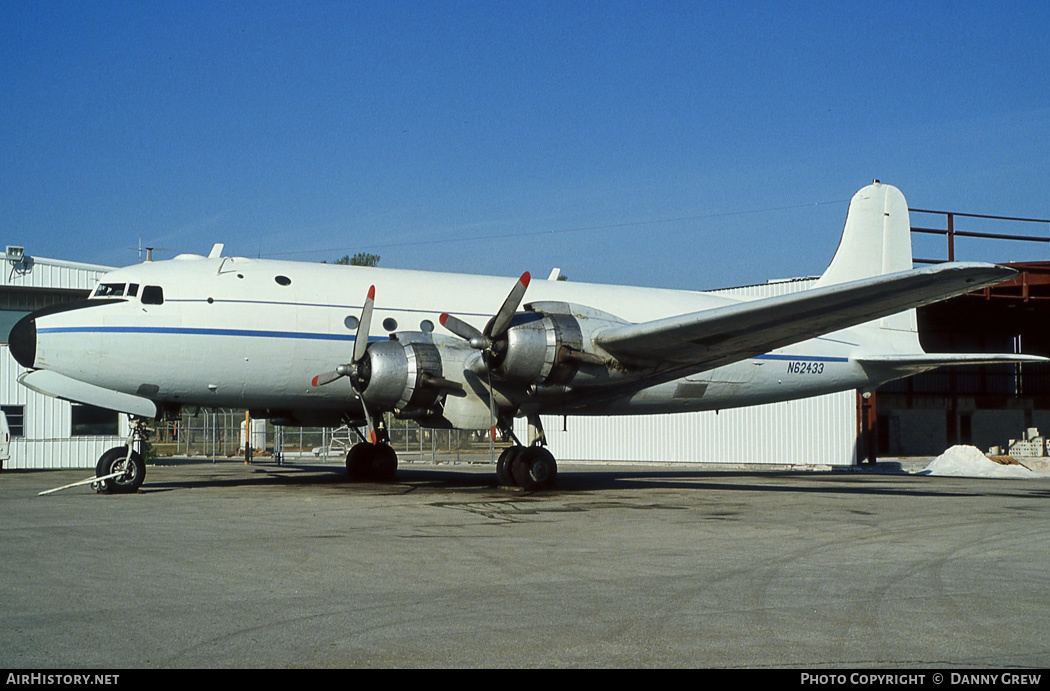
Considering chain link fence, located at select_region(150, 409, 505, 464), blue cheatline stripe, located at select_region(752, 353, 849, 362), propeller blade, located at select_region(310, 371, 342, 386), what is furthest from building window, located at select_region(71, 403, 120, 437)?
blue cheatline stripe, located at select_region(752, 353, 849, 362)

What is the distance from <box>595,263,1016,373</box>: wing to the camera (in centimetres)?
1340

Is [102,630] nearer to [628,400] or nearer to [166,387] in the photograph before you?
[166,387]

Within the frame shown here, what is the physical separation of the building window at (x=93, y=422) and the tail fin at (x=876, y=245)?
2211 centimetres


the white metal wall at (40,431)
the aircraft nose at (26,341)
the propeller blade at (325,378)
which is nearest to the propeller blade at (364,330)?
the propeller blade at (325,378)

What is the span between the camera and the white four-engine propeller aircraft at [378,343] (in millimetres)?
15078

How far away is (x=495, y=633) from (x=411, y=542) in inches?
166

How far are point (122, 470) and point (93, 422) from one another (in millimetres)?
15584

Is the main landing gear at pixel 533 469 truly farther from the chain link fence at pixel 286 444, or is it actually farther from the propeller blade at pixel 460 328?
the chain link fence at pixel 286 444

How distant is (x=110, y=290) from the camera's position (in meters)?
16.0

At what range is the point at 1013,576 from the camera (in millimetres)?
8016

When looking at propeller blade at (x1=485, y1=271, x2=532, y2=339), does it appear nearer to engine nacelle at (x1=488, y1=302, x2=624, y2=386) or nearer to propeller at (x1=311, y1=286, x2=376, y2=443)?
engine nacelle at (x1=488, y1=302, x2=624, y2=386)

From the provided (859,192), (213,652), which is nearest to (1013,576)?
(213,652)

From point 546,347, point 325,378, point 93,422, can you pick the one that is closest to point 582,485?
point 546,347

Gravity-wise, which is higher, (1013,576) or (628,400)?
(628,400)
